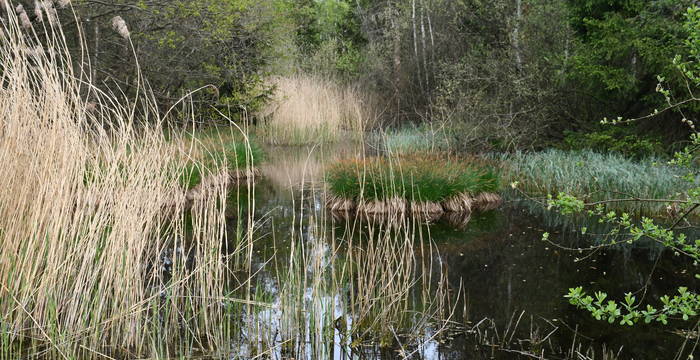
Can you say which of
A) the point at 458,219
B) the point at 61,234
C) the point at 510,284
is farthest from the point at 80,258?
the point at 458,219

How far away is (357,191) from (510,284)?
9.78 feet

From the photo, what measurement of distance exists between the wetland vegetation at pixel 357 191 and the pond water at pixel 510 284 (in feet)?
0.08

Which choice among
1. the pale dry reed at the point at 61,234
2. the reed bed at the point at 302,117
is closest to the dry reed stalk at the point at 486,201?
the pale dry reed at the point at 61,234

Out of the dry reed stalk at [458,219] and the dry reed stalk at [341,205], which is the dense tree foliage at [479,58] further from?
the dry reed stalk at [458,219]

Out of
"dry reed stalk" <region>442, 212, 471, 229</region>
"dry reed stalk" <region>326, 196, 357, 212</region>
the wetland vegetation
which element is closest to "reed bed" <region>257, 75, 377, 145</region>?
the wetland vegetation

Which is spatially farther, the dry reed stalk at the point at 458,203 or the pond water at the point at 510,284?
the dry reed stalk at the point at 458,203

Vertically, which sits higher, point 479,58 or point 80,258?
point 479,58

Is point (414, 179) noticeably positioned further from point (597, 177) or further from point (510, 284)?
point (510, 284)

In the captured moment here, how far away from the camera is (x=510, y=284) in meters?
4.96

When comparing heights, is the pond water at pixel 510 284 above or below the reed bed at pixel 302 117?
below

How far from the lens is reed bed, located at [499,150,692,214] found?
291 inches

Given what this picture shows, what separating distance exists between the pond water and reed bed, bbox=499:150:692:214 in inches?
22.9

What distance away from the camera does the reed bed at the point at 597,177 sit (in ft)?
24.2

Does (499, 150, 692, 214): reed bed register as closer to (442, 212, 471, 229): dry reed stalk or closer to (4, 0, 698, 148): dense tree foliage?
(4, 0, 698, 148): dense tree foliage
